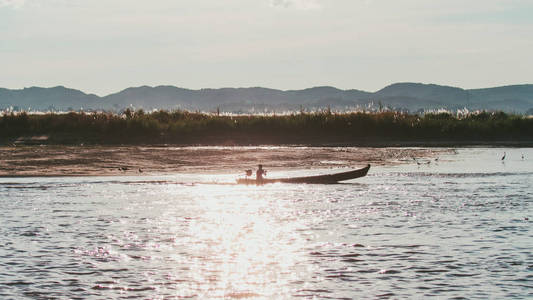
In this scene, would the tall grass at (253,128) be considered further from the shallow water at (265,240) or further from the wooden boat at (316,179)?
the wooden boat at (316,179)

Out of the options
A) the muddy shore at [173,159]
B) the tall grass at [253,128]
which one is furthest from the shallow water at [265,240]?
the tall grass at [253,128]

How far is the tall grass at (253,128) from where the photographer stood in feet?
198

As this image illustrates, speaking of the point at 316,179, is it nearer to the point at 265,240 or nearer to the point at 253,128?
the point at 265,240

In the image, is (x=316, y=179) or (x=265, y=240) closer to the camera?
(x=265, y=240)

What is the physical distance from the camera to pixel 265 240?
21.1m

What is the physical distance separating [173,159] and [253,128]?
57.2 feet

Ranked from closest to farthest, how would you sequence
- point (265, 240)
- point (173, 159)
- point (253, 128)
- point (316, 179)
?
point (265, 240), point (316, 179), point (173, 159), point (253, 128)

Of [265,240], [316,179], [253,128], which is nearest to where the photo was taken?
[265,240]

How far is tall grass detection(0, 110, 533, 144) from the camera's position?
60.5m

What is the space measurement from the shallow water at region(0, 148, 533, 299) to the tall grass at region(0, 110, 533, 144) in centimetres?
2380

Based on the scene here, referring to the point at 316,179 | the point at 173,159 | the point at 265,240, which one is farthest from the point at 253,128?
the point at 265,240

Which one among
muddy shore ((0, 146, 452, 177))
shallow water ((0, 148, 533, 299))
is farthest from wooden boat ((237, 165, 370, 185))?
muddy shore ((0, 146, 452, 177))

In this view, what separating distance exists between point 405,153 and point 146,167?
1750 centimetres

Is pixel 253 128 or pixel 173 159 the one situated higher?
pixel 253 128
